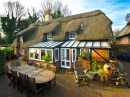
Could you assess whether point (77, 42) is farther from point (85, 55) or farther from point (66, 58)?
point (66, 58)

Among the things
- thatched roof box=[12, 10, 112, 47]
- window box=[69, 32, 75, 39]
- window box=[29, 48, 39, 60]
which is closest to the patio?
window box=[29, 48, 39, 60]

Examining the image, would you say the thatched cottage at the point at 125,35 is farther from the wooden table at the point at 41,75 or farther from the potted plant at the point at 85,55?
the wooden table at the point at 41,75

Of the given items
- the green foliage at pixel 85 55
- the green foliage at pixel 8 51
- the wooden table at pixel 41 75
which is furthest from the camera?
the green foliage at pixel 8 51

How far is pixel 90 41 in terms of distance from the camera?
27.6 ft

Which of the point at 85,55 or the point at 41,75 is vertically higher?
the point at 85,55

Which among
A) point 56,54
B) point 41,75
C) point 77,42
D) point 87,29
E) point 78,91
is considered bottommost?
point 78,91

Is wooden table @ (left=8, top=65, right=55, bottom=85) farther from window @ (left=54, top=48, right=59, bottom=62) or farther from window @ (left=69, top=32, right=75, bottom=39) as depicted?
window @ (left=69, top=32, right=75, bottom=39)

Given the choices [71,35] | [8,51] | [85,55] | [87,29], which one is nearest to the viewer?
[85,55]

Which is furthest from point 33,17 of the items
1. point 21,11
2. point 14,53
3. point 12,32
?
point 14,53

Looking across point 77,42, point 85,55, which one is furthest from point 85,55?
point 77,42

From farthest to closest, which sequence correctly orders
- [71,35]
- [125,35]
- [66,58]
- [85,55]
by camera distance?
[125,35] < [71,35] < [66,58] < [85,55]

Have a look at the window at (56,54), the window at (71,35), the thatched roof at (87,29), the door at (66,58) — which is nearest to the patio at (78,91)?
the door at (66,58)

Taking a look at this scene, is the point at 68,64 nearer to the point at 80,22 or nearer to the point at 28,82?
the point at 28,82

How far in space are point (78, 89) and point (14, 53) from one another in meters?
14.8
